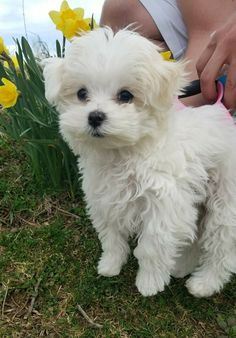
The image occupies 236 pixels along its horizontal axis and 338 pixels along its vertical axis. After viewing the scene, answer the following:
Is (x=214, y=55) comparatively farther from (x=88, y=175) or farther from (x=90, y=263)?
(x=90, y=263)

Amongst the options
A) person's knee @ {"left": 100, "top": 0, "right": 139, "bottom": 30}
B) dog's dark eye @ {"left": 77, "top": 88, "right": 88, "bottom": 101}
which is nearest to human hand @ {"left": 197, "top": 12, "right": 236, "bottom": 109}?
dog's dark eye @ {"left": 77, "top": 88, "right": 88, "bottom": 101}

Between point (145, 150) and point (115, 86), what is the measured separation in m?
0.26

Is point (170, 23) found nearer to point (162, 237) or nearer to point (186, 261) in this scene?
point (186, 261)

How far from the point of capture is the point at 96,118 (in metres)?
1.68

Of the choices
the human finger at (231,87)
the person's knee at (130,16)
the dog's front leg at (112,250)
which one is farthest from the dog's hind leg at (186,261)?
the person's knee at (130,16)

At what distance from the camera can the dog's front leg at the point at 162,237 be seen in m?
1.82

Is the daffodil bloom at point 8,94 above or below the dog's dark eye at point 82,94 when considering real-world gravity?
below

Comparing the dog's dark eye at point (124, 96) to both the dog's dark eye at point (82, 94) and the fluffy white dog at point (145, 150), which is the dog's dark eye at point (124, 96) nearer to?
the fluffy white dog at point (145, 150)

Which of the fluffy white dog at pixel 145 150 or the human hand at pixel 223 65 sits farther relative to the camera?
the human hand at pixel 223 65

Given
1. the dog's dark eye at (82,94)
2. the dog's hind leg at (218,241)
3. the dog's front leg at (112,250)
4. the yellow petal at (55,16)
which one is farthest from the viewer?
the yellow petal at (55,16)

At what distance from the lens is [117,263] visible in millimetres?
2139

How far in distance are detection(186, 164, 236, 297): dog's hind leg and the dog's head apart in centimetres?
41

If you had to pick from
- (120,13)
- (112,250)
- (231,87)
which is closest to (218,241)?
(112,250)

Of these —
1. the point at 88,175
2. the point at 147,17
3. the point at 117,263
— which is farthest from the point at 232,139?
the point at 147,17
